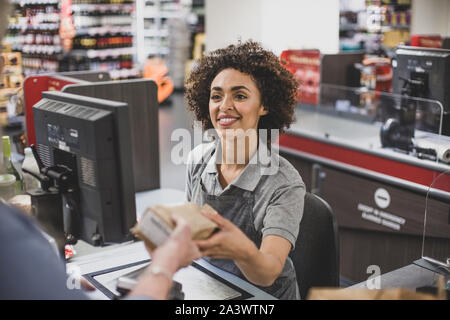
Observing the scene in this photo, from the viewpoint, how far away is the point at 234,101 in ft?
6.54

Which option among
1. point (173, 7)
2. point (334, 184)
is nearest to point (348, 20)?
point (173, 7)

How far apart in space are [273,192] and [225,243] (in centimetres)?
57

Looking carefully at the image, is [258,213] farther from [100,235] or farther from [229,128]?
[100,235]

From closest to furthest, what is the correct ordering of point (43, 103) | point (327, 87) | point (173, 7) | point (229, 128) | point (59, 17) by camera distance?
point (43, 103) → point (229, 128) → point (327, 87) → point (59, 17) → point (173, 7)

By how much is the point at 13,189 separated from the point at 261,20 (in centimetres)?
534

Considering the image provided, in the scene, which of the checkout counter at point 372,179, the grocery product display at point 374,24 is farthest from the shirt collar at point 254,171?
the grocery product display at point 374,24

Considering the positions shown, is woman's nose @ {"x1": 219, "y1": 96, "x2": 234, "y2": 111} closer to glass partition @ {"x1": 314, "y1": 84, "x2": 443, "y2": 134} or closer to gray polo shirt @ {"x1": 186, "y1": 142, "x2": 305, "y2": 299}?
gray polo shirt @ {"x1": 186, "y1": 142, "x2": 305, "y2": 299}

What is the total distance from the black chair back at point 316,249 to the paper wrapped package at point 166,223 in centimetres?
82

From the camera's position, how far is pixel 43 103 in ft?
5.90

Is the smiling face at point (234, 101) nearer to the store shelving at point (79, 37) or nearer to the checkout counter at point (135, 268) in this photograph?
the checkout counter at point (135, 268)

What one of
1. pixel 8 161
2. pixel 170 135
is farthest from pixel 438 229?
pixel 170 135

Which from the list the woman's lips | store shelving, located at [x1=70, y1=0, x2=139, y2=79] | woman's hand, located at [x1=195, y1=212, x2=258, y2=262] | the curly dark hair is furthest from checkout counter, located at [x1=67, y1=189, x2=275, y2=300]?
store shelving, located at [x1=70, y1=0, x2=139, y2=79]

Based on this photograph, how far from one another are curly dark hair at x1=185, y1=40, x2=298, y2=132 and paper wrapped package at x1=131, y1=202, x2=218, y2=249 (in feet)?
2.80

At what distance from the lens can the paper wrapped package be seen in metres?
1.19
